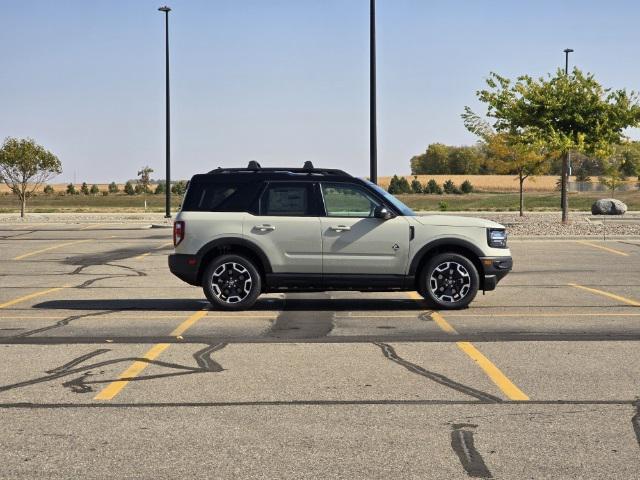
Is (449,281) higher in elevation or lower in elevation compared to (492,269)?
lower

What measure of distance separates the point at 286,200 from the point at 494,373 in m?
5.42

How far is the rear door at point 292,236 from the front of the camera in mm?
12938

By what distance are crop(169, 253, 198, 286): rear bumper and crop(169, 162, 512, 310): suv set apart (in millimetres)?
13

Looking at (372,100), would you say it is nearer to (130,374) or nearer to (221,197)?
(221,197)

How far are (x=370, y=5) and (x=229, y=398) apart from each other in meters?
23.0

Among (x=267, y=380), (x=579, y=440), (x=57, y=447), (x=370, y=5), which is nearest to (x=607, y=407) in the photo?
(x=579, y=440)

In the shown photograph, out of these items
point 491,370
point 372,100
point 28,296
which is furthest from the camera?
point 372,100

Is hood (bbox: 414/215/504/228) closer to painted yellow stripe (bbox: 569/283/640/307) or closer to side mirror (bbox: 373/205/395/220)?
side mirror (bbox: 373/205/395/220)

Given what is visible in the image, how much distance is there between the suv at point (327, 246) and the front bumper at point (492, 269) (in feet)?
0.04

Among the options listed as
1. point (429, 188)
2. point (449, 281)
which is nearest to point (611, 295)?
point (449, 281)

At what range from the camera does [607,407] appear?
707 centimetres

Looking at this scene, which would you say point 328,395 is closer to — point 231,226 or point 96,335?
point 96,335

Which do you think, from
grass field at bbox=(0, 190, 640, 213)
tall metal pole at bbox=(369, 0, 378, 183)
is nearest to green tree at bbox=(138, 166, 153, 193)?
grass field at bbox=(0, 190, 640, 213)

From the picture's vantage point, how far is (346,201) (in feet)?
43.0
